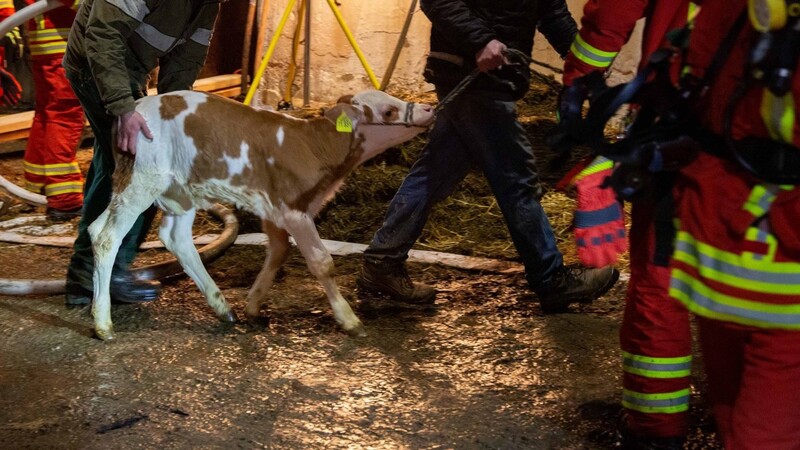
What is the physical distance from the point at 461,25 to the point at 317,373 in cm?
187

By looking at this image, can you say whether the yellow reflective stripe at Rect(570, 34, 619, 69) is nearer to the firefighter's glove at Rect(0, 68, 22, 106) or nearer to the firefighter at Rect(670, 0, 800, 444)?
the firefighter at Rect(670, 0, 800, 444)

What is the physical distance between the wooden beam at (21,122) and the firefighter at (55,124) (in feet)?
3.56

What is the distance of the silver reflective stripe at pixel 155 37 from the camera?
171 inches

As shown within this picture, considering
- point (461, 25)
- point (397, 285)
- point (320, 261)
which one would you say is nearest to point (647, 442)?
point (320, 261)

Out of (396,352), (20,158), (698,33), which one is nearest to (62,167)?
(20,158)

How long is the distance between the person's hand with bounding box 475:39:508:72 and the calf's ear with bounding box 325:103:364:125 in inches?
26.9

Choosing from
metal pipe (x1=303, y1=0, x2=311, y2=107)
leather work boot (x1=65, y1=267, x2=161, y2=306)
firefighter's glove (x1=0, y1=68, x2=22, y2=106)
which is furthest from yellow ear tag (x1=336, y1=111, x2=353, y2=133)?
metal pipe (x1=303, y1=0, x2=311, y2=107)

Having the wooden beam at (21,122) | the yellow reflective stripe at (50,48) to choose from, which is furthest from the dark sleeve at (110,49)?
the wooden beam at (21,122)

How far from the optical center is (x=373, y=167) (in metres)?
6.85

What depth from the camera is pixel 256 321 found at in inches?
180

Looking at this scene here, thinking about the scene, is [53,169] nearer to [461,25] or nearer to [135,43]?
[135,43]

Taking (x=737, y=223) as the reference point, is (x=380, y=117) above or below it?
below

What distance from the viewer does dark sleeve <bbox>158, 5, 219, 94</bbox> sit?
15.4 feet

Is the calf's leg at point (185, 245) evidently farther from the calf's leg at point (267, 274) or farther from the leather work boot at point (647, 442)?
the leather work boot at point (647, 442)
